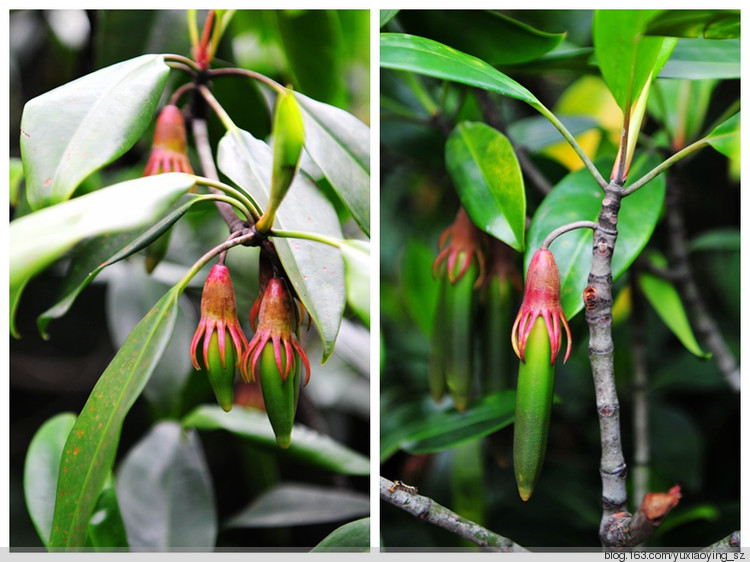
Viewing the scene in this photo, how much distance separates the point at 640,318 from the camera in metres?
0.79

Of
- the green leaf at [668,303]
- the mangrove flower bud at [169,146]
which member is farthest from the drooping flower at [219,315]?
the green leaf at [668,303]

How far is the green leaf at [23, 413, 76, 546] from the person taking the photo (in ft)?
1.99

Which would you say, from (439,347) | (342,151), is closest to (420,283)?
(439,347)

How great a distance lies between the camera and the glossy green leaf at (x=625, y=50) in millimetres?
487

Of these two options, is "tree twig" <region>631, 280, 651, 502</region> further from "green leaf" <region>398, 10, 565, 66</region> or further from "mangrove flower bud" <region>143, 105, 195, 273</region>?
"mangrove flower bud" <region>143, 105, 195, 273</region>

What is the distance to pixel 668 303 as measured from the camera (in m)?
0.71

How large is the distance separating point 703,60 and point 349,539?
520 millimetres

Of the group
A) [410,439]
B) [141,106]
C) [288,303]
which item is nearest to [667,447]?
[410,439]

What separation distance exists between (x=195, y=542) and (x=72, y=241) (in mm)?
498

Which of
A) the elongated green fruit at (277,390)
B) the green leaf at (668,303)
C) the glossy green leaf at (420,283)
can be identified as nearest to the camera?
the elongated green fruit at (277,390)

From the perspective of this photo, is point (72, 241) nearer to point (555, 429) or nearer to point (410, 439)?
point (410, 439)

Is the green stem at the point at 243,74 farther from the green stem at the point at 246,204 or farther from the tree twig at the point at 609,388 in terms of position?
the tree twig at the point at 609,388

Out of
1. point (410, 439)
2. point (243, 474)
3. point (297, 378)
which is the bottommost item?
point (243, 474)

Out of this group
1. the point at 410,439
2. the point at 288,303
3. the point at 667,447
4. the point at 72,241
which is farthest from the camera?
the point at 667,447
